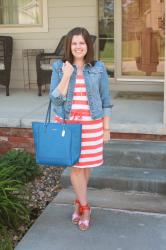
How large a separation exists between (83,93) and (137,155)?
1448mm

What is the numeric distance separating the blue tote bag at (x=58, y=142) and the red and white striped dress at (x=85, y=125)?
11cm

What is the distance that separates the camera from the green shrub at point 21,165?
4438mm

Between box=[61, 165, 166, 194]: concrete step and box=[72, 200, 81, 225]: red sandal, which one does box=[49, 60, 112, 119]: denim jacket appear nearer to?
box=[72, 200, 81, 225]: red sandal

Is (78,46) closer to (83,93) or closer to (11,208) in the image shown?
(83,93)

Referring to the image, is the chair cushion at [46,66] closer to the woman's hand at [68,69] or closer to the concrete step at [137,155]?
the concrete step at [137,155]

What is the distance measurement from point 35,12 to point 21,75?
42.4 inches

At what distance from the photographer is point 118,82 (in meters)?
7.14

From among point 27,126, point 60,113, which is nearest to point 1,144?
point 27,126

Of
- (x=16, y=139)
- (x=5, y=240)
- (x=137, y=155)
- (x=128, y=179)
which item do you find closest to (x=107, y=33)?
(x=16, y=139)

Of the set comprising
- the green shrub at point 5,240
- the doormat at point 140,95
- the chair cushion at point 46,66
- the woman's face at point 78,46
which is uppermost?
the woman's face at point 78,46

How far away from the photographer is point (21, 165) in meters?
4.57

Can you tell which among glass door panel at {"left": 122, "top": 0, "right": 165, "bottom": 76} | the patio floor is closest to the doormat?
the patio floor

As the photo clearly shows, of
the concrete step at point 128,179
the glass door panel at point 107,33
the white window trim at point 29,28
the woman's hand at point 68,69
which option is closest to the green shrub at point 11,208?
the concrete step at point 128,179

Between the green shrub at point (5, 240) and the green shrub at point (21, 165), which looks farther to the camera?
the green shrub at point (21, 165)
